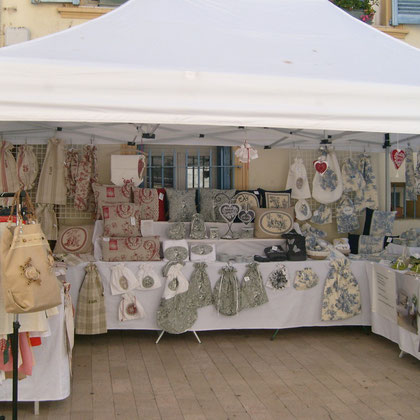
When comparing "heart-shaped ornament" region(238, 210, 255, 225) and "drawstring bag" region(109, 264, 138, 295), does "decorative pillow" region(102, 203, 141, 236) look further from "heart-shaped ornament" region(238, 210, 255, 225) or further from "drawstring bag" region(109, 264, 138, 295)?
"heart-shaped ornament" region(238, 210, 255, 225)

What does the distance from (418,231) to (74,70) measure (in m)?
4.28

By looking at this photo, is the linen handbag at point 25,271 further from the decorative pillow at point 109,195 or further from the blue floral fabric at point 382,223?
the blue floral fabric at point 382,223

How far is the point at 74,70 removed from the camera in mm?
2086

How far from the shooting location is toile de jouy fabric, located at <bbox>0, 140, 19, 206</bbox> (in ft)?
16.8

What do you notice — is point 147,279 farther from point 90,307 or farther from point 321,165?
point 321,165

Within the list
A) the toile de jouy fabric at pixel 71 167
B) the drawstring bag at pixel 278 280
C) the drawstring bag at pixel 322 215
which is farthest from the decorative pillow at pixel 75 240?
the drawstring bag at pixel 322 215

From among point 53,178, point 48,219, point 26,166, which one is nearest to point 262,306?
point 48,219

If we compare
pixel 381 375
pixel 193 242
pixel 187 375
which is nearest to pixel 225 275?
pixel 193 242

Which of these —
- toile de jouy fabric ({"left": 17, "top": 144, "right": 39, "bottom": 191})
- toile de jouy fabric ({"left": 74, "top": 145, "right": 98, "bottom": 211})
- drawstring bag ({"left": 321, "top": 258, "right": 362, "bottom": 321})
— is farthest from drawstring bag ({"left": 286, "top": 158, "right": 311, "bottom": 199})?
toile de jouy fabric ({"left": 17, "top": 144, "right": 39, "bottom": 191})

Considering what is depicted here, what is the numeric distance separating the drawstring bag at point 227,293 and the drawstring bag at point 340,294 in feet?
2.70

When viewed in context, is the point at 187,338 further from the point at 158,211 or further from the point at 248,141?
the point at 248,141

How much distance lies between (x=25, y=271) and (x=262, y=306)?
8.49 ft

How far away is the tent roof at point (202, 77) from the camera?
2.11 meters

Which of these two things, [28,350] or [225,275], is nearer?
[28,350]
